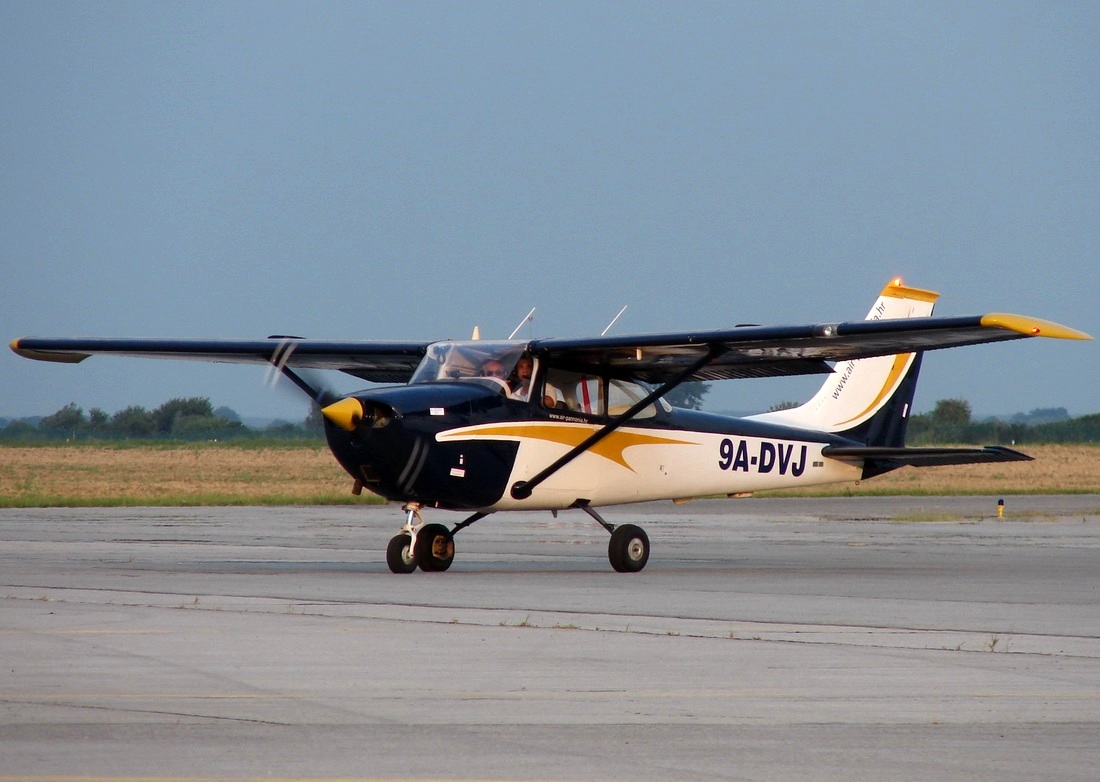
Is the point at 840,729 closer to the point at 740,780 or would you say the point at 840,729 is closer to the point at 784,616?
the point at 740,780

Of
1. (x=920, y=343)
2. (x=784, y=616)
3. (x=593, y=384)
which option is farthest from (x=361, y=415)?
(x=920, y=343)

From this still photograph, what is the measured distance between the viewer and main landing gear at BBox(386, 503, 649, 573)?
15.8 m

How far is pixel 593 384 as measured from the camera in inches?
690

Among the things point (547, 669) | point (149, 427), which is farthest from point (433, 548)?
point (149, 427)

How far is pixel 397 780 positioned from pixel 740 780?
1.30m

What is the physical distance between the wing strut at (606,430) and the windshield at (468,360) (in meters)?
1.21

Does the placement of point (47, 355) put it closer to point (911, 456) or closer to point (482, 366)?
point (482, 366)

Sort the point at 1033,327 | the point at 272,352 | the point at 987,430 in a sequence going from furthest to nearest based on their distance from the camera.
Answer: the point at 987,430 → the point at 272,352 → the point at 1033,327

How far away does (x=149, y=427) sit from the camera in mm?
108750

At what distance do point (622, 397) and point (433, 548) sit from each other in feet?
10.3

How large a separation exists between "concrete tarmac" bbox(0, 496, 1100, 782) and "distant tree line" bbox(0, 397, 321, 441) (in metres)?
63.9

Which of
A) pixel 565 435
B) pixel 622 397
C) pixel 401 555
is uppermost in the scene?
pixel 622 397

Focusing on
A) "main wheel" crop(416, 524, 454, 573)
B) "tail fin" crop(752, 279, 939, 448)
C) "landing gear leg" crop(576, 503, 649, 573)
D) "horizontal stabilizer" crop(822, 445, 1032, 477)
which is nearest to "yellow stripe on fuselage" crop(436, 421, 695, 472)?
"landing gear leg" crop(576, 503, 649, 573)

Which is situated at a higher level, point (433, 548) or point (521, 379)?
point (521, 379)
